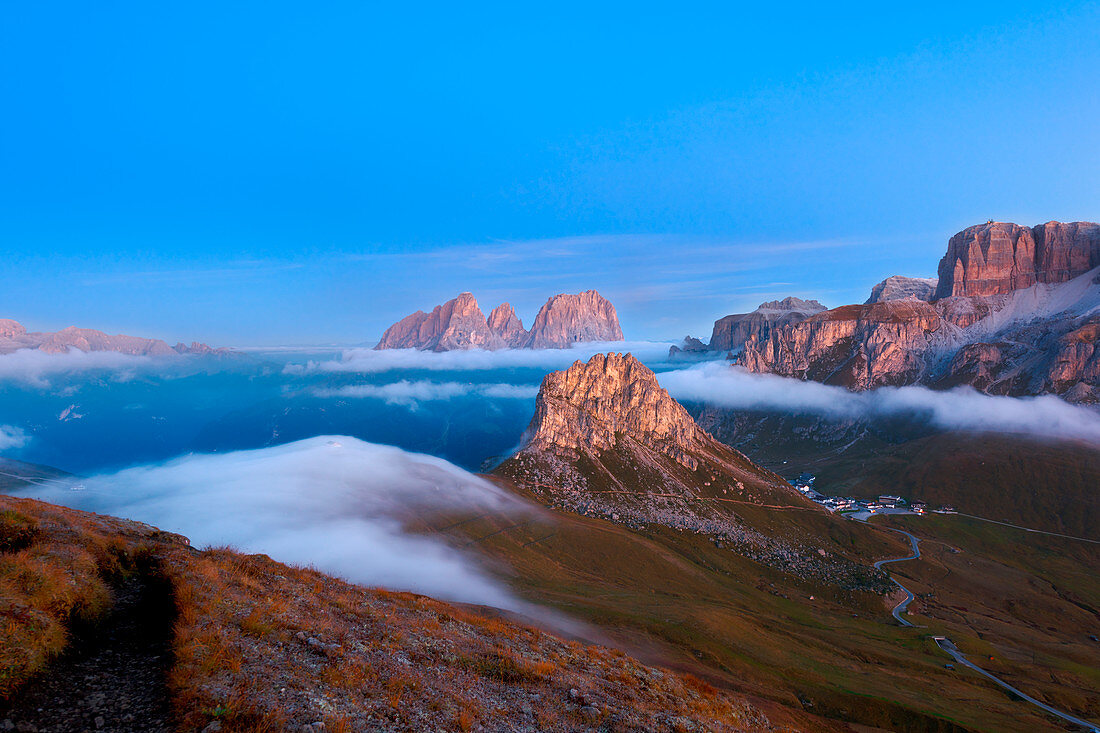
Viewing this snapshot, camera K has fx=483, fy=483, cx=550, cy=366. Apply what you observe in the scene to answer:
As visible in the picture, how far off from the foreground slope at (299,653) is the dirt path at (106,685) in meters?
0.30

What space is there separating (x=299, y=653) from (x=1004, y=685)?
6453 inches

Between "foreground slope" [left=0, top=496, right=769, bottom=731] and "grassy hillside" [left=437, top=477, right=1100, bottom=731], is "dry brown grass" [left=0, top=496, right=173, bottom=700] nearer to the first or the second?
"foreground slope" [left=0, top=496, right=769, bottom=731]

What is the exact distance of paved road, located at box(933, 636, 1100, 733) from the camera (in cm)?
10075

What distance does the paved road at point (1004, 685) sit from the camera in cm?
10075

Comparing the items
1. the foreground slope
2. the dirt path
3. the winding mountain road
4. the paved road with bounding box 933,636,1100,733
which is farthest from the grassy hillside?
the dirt path

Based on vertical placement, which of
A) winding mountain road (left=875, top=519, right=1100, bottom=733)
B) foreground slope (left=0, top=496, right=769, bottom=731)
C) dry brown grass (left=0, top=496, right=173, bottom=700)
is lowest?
winding mountain road (left=875, top=519, right=1100, bottom=733)

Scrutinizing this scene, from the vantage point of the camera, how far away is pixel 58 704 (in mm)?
13391

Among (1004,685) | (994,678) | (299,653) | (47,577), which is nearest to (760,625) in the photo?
(1004,685)

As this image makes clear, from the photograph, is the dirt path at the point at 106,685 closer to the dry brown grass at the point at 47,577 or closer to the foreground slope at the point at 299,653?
the foreground slope at the point at 299,653

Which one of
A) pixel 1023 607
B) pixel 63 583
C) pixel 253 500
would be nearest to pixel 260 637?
pixel 63 583

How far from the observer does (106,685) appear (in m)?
14.7

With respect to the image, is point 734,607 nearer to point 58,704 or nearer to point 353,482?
point 353,482

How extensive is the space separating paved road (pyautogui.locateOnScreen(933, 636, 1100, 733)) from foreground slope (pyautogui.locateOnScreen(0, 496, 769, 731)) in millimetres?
124643

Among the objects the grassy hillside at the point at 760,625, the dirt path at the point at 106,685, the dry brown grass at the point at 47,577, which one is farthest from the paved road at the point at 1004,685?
the dry brown grass at the point at 47,577
